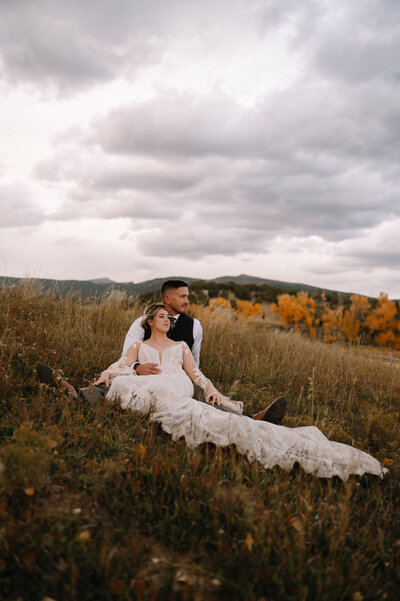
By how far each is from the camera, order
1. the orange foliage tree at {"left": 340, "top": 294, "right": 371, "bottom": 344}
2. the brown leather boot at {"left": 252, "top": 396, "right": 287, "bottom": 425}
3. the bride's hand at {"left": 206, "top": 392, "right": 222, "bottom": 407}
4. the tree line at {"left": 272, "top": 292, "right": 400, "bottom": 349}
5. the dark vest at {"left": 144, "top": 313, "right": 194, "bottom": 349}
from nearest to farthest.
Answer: the brown leather boot at {"left": 252, "top": 396, "right": 287, "bottom": 425} → the bride's hand at {"left": 206, "top": 392, "right": 222, "bottom": 407} → the dark vest at {"left": 144, "top": 313, "right": 194, "bottom": 349} → the orange foliage tree at {"left": 340, "top": 294, "right": 371, "bottom": 344} → the tree line at {"left": 272, "top": 292, "right": 400, "bottom": 349}

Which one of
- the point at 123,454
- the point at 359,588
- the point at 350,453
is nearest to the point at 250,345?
the point at 350,453

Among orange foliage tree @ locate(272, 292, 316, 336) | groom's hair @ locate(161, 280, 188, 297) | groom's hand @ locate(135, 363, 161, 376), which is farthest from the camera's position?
orange foliage tree @ locate(272, 292, 316, 336)

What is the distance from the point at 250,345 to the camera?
909cm

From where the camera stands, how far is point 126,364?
5242mm

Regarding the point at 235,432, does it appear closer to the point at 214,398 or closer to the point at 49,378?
the point at 214,398

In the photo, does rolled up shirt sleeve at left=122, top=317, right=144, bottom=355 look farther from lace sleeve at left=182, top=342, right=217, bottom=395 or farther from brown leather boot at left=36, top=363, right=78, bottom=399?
brown leather boot at left=36, top=363, right=78, bottom=399

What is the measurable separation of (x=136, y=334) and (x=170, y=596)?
13.9 ft

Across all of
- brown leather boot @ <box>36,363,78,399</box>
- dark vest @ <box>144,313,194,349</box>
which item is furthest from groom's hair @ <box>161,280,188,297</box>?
brown leather boot @ <box>36,363,78,399</box>

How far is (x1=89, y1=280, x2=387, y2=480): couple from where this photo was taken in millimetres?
3535

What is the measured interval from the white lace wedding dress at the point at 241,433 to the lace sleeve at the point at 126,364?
0.62 metres

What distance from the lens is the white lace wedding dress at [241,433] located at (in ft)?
11.5

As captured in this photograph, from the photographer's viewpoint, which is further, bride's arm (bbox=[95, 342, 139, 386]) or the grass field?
bride's arm (bbox=[95, 342, 139, 386])

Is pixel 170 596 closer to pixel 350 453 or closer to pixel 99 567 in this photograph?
pixel 99 567

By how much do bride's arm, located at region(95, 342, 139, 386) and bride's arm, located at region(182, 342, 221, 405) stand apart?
27.6 inches
